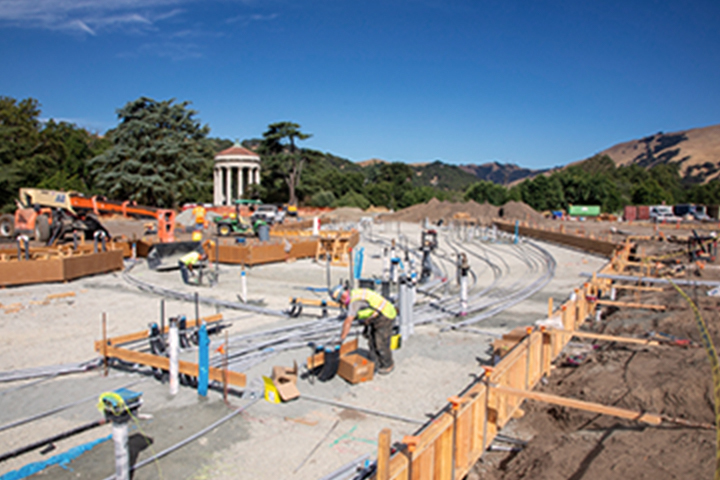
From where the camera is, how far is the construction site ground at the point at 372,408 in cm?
544

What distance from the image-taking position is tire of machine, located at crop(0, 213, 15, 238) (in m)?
27.6

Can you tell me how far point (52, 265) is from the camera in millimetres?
17781

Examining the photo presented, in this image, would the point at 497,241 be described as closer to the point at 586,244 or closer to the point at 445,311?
the point at 586,244

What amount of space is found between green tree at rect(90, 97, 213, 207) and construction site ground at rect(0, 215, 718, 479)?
158ft

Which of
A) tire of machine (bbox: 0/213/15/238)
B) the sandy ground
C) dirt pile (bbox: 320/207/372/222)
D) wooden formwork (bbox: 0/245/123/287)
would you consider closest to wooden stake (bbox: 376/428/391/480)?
the sandy ground

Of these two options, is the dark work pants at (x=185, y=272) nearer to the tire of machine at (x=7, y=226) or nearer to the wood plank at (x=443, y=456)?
the wood plank at (x=443, y=456)

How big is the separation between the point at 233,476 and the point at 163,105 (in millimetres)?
66392

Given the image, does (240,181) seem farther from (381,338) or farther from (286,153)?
(381,338)

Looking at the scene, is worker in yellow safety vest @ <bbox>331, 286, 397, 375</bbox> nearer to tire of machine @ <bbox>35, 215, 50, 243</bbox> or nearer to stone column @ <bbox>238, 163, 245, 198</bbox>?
tire of machine @ <bbox>35, 215, 50, 243</bbox>

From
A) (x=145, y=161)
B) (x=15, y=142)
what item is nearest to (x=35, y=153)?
(x=15, y=142)

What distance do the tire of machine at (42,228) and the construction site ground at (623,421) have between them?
24.4m

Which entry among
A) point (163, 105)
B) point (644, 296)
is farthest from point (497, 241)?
point (163, 105)

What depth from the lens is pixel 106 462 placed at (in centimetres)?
580

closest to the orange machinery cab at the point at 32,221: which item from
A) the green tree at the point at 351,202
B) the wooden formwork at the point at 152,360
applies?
the wooden formwork at the point at 152,360
